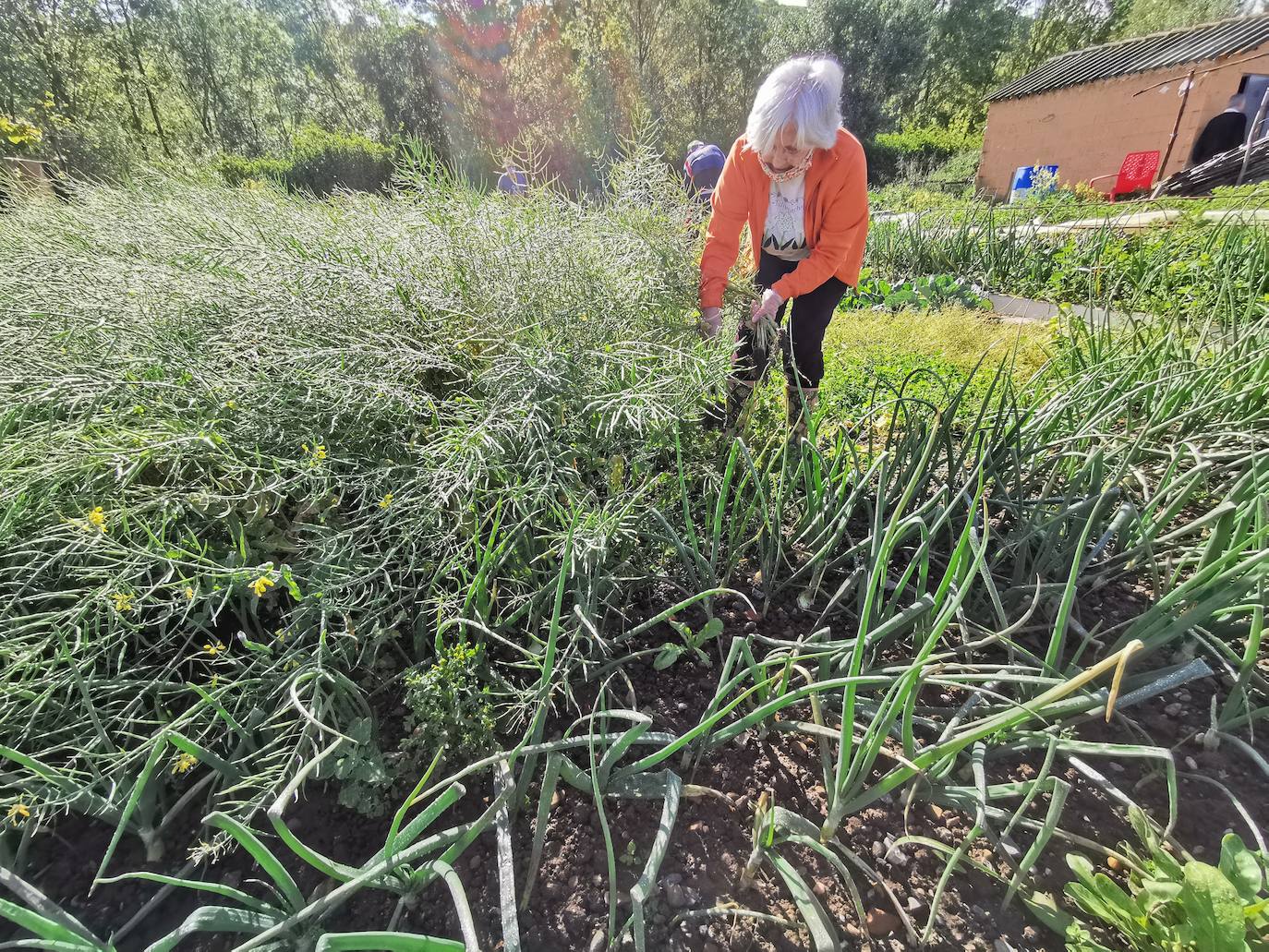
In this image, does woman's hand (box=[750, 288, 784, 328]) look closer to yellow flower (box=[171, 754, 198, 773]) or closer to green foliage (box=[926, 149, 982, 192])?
yellow flower (box=[171, 754, 198, 773])

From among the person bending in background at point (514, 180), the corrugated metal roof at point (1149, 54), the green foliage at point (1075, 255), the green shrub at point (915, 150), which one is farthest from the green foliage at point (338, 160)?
Result: the corrugated metal roof at point (1149, 54)

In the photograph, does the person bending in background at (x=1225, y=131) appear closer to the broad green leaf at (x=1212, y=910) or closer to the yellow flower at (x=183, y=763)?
the broad green leaf at (x=1212, y=910)

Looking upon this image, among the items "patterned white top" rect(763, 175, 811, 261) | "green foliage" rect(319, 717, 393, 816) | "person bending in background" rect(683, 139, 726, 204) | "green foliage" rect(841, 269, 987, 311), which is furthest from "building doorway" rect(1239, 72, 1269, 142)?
"green foliage" rect(319, 717, 393, 816)

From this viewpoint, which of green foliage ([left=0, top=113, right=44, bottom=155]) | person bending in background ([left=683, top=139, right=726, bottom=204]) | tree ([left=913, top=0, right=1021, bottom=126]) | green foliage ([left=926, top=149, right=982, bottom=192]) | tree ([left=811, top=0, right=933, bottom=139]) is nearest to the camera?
person bending in background ([left=683, top=139, right=726, bottom=204])

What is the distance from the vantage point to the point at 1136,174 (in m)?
11.1

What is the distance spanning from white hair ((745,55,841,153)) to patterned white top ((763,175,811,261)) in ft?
0.64

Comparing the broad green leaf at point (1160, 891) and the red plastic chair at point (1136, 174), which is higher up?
the red plastic chair at point (1136, 174)

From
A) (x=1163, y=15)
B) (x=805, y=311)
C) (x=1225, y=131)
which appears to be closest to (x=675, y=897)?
(x=805, y=311)

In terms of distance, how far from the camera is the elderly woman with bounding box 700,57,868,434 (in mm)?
1799

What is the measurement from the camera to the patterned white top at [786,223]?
2053mm

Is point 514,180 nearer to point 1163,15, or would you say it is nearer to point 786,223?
point 786,223

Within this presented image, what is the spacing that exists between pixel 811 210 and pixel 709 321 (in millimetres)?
675

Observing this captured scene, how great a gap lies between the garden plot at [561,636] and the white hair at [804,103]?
2.04 ft

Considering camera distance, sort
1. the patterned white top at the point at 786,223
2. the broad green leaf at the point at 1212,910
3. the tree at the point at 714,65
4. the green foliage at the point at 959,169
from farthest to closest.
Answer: the green foliage at the point at 959,169 → the tree at the point at 714,65 → the patterned white top at the point at 786,223 → the broad green leaf at the point at 1212,910
